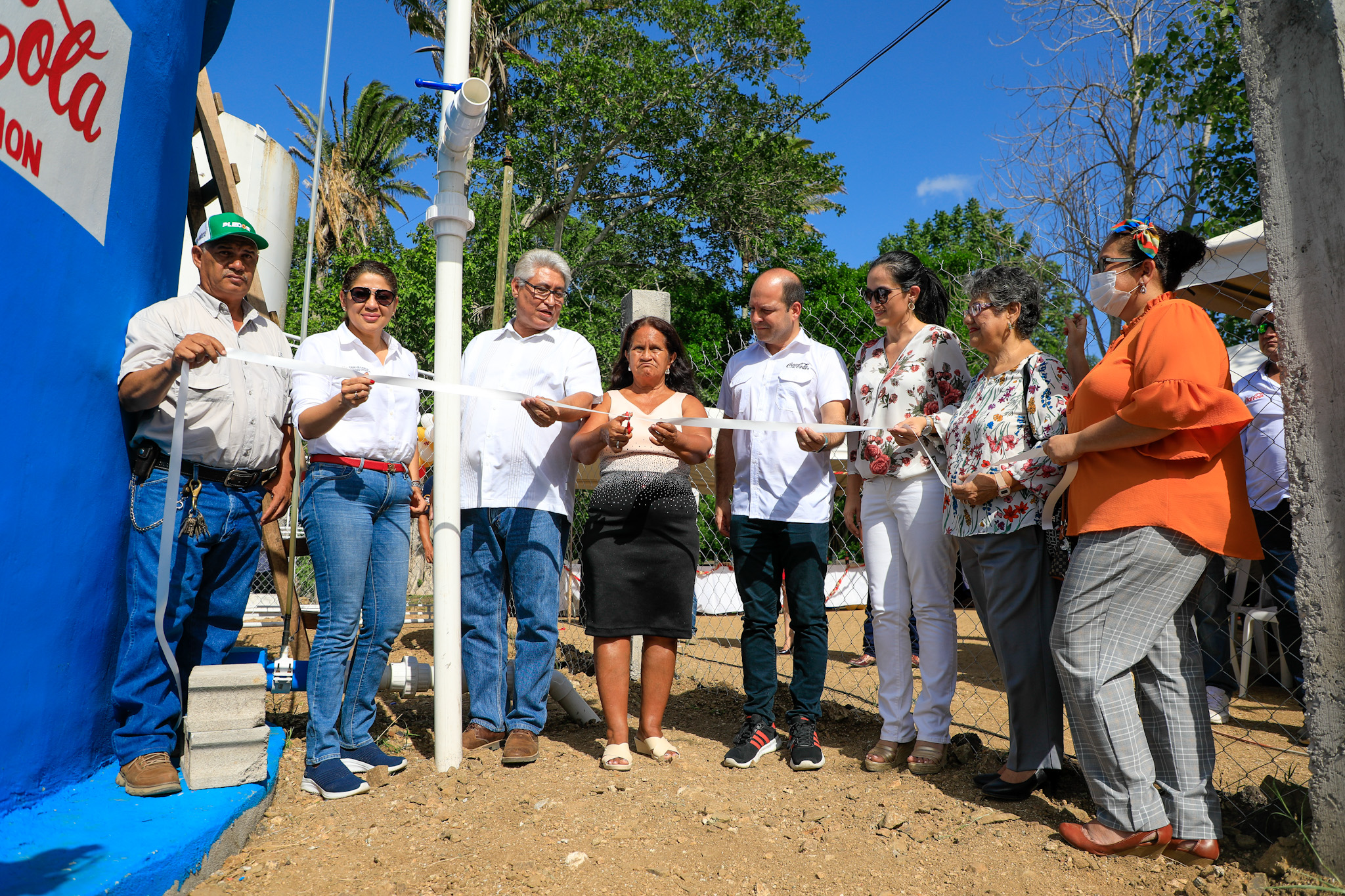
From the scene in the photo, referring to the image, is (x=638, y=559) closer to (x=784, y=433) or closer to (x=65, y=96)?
(x=784, y=433)

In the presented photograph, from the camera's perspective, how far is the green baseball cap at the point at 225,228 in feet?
10.4

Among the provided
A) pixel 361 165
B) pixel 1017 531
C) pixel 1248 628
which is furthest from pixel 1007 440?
pixel 361 165

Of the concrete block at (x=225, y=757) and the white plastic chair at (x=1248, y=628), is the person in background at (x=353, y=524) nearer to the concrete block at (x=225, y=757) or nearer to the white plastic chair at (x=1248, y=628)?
the concrete block at (x=225, y=757)

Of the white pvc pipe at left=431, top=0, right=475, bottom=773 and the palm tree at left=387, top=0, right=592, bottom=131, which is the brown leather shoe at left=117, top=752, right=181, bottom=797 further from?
the palm tree at left=387, top=0, right=592, bottom=131

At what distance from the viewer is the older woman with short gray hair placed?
308 centimetres

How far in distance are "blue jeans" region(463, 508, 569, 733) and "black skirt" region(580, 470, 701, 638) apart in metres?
0.19

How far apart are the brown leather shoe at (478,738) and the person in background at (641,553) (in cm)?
53

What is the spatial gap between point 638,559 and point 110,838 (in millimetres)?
2069

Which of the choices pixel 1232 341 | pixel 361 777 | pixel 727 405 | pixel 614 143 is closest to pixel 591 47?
pixel 614 143

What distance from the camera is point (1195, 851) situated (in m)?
2.56

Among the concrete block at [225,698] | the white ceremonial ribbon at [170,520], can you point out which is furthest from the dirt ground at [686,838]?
the white ceremonial ribbon at [170,520]

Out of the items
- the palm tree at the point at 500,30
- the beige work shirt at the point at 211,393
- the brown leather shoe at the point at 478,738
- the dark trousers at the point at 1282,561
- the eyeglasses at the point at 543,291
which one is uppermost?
the palm tree at the point at 500,30

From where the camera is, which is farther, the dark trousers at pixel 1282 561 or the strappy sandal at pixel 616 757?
the dark trousers at pixel 1282 561

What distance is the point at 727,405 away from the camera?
4.12 meters
